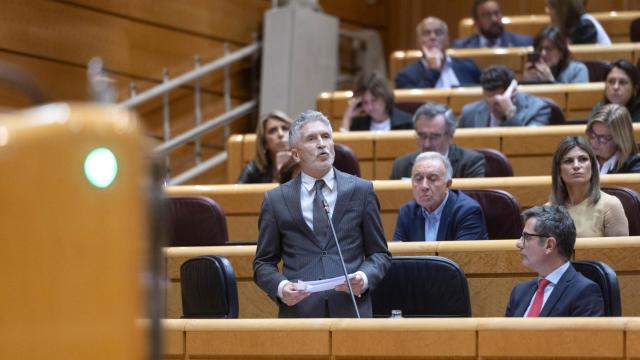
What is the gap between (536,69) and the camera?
6.46 meters

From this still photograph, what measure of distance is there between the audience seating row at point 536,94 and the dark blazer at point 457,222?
2.03 metres

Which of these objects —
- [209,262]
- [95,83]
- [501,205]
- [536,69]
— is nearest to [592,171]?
[501,205]

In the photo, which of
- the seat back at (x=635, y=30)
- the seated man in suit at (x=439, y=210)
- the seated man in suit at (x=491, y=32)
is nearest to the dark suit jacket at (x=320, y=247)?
the seated man in suit at (x=439, y=210)

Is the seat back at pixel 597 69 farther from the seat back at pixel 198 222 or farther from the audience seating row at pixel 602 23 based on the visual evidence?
the seat back at pixel 198 222

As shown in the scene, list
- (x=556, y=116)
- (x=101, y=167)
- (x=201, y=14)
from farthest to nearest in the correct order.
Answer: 1. (x=201, y=14)
2. (x=556, y=116)
3. (x=101, y=167)

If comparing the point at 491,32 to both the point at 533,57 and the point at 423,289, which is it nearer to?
the point at 533,57

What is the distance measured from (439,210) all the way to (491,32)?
3436 mm

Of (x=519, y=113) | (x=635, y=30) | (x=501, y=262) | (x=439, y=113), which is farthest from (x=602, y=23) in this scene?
(x=501, y=262)

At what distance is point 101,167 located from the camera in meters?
1.03

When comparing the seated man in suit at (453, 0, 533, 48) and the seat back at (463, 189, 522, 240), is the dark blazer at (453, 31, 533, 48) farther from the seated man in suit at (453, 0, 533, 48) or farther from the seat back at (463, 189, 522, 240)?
the seat back at (463, 189, 522, 240)

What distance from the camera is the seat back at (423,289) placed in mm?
3438

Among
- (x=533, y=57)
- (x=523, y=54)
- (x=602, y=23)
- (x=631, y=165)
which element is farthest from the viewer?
(x=602, y=23)

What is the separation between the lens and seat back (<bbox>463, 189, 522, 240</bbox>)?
424 cm

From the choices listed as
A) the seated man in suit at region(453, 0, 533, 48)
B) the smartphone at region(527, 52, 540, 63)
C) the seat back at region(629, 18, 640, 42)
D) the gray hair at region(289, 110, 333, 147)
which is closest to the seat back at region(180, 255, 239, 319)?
the gray hair at region(289, 110, 333, 147)
